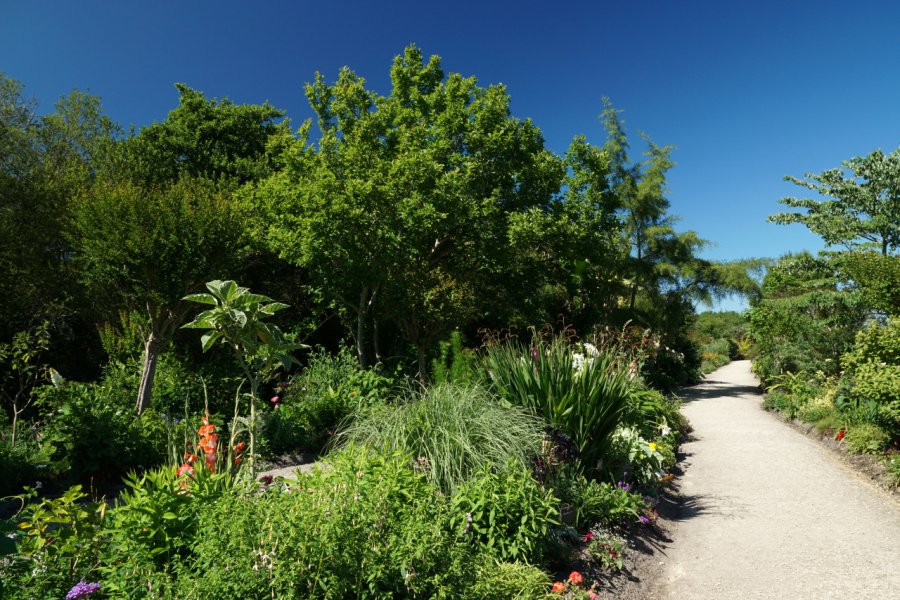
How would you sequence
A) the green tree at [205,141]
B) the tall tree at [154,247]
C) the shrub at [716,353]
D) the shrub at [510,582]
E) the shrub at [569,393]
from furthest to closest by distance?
the shrub at [716,353], the green tree at [205,141], the tall tree at [154,247], the shrub at [569,393], the shrub at [510,582]

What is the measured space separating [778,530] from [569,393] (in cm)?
208

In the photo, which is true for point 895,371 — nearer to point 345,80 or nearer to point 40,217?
point 345,80

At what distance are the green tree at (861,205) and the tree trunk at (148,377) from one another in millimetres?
17015

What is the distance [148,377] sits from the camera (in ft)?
24.5

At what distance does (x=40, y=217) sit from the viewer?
36.6 ft

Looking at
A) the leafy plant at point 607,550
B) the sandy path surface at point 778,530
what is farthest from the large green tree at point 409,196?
the leafy plant at point 607,550

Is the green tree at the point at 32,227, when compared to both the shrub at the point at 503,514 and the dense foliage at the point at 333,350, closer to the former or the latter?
the dense foliage at the point at 333,350

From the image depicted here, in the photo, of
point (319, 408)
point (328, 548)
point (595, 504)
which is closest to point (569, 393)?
point (595, 504)

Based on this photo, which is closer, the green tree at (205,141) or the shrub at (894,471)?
the shrub at (894,471)

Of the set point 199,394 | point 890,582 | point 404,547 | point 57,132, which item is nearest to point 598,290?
point 199,394

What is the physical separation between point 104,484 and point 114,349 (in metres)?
5.75

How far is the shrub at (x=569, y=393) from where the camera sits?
188 inches

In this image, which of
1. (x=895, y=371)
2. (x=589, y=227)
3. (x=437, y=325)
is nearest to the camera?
(x=895, y=371)

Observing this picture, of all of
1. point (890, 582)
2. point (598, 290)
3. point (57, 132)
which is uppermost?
point (57, 132)
